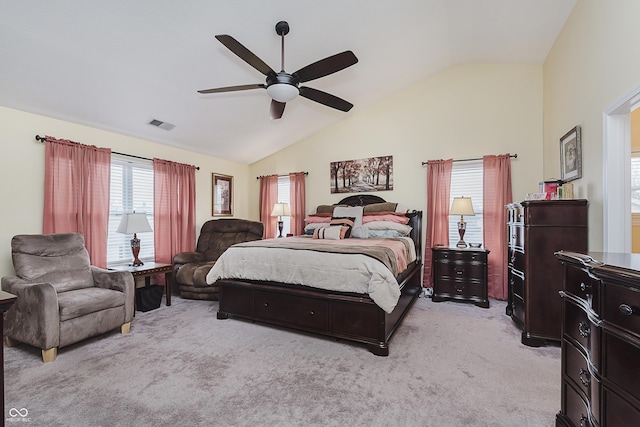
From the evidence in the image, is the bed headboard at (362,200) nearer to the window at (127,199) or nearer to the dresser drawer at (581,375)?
the window at (127,199)

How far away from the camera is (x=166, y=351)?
8.82ft

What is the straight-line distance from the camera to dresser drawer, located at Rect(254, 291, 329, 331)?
2.93 metres

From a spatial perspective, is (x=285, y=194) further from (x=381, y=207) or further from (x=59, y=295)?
(x=59, y=295)

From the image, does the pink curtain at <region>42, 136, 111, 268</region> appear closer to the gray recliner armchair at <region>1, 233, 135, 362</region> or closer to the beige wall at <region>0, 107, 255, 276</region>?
the beige wall at <region>0, 107, 255, 276</region>

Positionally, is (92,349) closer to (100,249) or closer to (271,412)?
(100,249)

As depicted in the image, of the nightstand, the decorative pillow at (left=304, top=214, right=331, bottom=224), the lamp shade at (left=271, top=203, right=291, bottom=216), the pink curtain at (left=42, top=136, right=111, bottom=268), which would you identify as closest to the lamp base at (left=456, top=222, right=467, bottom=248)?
the nightstand

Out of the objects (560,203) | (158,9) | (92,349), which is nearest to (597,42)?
(560,203)

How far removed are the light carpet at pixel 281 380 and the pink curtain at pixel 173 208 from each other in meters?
1.69

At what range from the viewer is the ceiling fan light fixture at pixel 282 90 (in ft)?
8.29

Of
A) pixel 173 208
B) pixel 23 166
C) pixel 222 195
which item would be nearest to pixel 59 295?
pixel 23 166

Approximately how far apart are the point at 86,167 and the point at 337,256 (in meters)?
3.27

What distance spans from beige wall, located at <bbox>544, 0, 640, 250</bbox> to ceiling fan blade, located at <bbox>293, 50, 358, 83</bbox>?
198 cm

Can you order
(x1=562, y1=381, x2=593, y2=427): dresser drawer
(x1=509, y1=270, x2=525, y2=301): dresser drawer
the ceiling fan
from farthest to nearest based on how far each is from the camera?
(x1=509, y1=270, x2=525, y2=301): dresser drawer < the ceiling fan < (x1=562, y1=381, x2=593, y2=427): dresser drawer

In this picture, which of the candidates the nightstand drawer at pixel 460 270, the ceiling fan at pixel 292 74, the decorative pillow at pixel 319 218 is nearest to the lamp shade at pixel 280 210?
the decorative pillow at pixel 319 218
